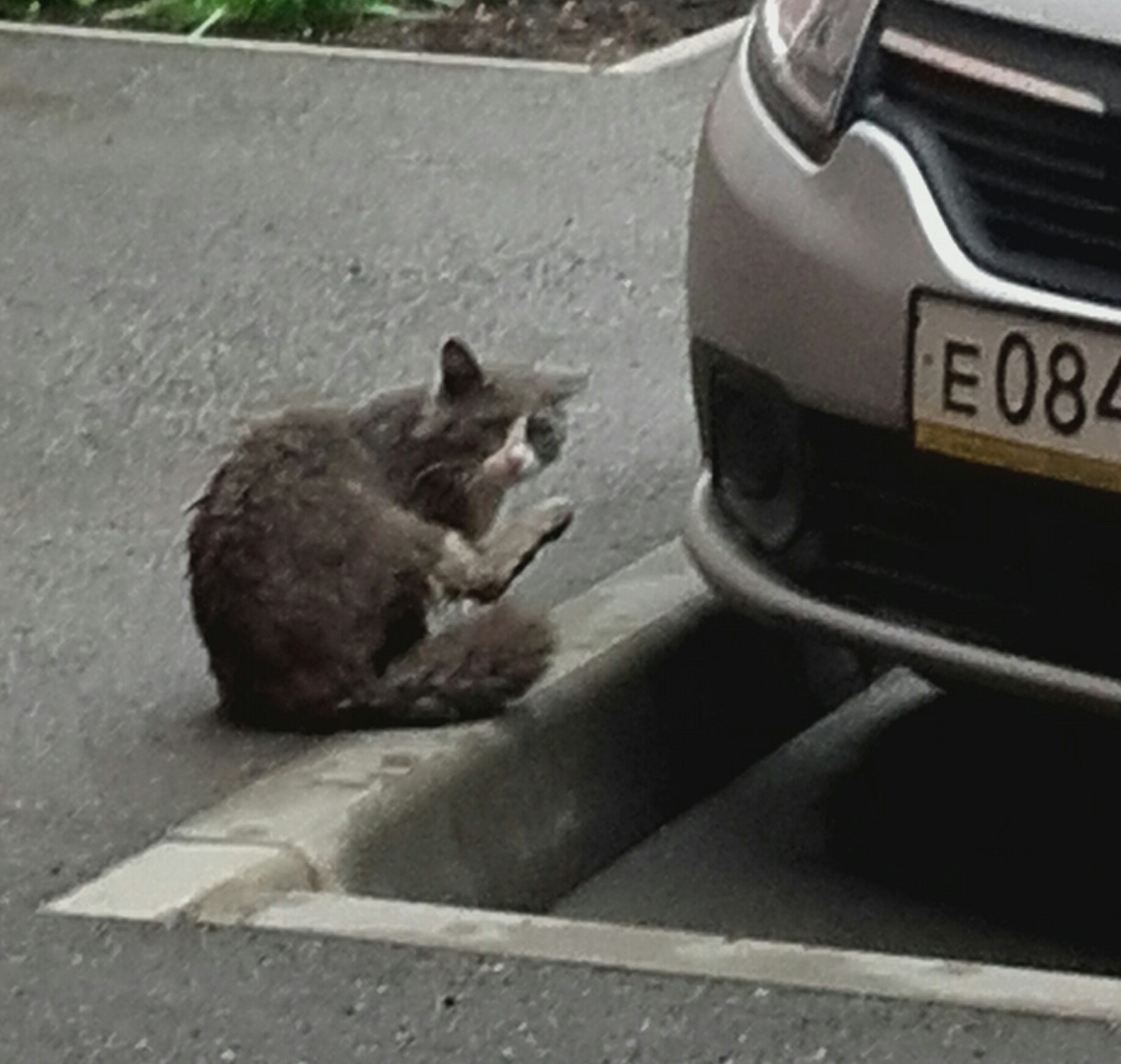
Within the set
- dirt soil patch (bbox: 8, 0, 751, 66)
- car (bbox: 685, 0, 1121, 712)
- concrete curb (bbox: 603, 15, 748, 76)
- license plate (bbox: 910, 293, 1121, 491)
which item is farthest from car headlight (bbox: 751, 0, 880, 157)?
dirt soil patch (bbox: 8, 0, 751, 66)

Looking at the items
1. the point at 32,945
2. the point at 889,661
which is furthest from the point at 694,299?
the point at 32,945

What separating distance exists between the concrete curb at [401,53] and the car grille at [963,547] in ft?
17.9

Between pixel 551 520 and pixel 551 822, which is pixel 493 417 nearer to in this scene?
pixel 551 520

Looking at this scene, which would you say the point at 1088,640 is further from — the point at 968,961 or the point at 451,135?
the point at 451,135

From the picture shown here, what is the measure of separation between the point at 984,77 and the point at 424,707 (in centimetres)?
115

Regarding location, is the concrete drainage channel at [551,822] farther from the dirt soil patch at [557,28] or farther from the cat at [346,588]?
the dirt soil patch at [557,28]

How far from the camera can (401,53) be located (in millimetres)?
9922

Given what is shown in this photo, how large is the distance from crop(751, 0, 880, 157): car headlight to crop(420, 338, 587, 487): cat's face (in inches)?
26.5

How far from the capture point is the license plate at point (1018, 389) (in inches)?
150

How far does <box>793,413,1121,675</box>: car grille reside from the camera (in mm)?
3928

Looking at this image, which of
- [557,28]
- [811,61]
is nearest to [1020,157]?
[811,61]

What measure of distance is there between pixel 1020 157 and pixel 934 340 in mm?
245

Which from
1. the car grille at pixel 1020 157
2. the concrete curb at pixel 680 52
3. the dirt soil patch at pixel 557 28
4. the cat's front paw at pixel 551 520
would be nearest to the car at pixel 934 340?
the car grille at pixel 1020 157

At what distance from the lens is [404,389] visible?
5.13 m
